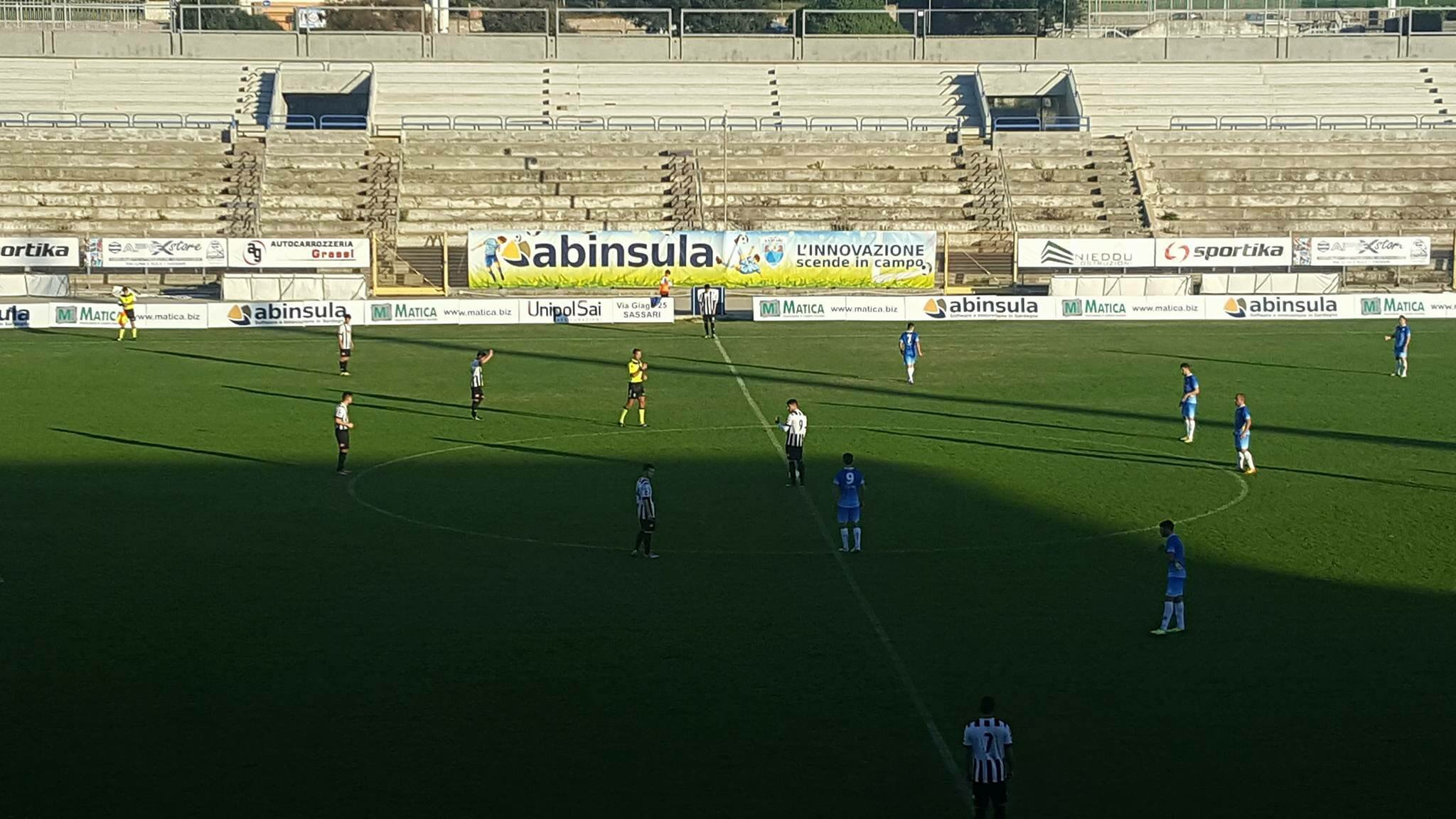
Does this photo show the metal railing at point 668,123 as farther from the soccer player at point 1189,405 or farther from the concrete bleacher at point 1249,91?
the soccer player at point 1189,405

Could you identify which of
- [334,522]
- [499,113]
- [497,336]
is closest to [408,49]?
[499,113]

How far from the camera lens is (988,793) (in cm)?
1515

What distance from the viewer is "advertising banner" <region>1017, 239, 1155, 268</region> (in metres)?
65.9

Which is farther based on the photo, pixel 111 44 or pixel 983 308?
pixel 111 44

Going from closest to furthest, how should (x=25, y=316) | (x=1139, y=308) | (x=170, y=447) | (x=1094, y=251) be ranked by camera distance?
(x=170, y=447) → (x=25, y=316) → (x=1139, y=308) → (x=1094, y=251)

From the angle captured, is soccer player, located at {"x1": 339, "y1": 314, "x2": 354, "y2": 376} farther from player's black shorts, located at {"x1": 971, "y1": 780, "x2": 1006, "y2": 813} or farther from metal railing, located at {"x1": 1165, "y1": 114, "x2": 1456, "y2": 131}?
metal railing, located at {"x1": 1165, "y1": 114, "x2": 1456, "y2": 131}

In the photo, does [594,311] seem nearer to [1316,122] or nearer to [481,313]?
[481,313]

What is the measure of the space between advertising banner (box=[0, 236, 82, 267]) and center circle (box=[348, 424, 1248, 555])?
36638mm

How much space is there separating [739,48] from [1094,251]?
97.2 ft

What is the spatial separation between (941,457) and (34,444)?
19.0 metres

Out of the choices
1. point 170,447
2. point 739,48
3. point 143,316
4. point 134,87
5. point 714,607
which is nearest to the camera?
point 714,607

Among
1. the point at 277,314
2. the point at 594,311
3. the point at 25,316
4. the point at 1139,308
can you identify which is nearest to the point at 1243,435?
the point at 1139,308

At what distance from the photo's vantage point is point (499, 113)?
267 ft

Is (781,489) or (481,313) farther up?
(481,313)
